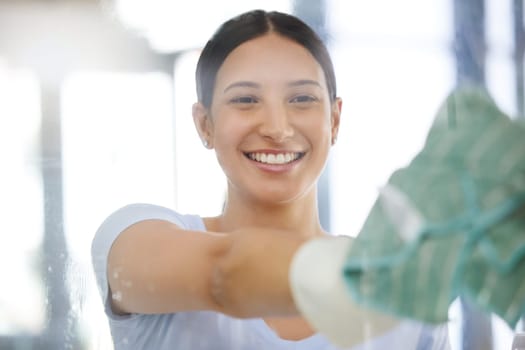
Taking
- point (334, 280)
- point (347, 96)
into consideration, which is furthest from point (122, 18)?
point (334, 280)

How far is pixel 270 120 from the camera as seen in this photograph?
54 centimetres

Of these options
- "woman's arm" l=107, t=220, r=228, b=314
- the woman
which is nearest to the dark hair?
the woman

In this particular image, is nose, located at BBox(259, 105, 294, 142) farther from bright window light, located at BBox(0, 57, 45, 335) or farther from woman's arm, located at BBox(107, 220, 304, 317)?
bright window light, located at BBox(0, 57, 45, 335)

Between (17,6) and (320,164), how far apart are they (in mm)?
284

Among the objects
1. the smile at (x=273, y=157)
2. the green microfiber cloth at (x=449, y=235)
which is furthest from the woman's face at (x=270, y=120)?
the green microfiber cloth at (x=449, y=235)

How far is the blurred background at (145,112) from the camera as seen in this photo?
589mm

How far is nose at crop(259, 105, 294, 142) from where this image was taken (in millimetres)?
536

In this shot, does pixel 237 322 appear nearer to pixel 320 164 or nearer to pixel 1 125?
pixel 320 164

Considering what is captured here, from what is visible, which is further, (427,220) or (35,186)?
(35,186)

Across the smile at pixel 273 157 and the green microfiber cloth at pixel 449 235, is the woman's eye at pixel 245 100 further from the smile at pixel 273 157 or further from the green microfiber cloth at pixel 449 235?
the green microfiber cloth at pixel 449 235

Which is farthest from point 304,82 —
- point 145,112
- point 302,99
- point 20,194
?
point 20,194

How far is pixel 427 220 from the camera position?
0.39 meters

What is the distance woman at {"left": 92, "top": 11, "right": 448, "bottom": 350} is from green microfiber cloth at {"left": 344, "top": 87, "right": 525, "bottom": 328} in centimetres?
12

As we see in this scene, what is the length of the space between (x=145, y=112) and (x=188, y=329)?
0.17 m
